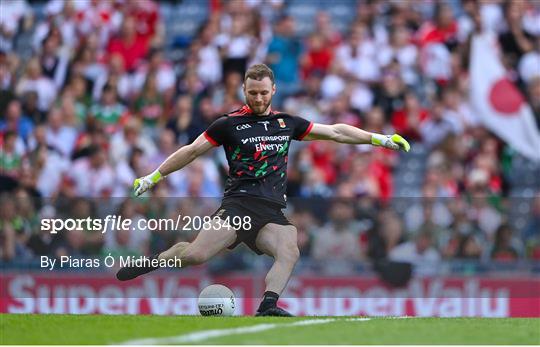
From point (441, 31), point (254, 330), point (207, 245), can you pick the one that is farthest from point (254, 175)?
point (441, 31)

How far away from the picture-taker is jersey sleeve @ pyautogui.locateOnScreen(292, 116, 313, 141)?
1128 cm

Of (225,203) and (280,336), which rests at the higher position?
(225,203)

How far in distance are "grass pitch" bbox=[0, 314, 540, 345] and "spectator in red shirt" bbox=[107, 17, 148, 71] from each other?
9104 mm

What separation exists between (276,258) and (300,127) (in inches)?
43.2

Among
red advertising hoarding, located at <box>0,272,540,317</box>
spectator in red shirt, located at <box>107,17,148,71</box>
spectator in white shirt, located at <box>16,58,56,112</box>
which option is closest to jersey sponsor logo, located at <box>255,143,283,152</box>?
red advertising hoarding, located at <box>0,272,540,317</box>

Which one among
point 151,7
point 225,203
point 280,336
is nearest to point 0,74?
point 151,7

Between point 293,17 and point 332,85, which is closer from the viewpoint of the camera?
point 332,85

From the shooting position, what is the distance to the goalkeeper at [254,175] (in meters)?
11.1

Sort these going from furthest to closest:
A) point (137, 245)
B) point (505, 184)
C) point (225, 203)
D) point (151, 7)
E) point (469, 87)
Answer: point (151, 7) → point (469, 87) → point (505, 184) → point (137, 245) → point (225, 203)

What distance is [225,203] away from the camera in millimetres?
11227

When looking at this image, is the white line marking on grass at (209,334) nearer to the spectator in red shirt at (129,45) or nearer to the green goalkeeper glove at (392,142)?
the green goalkeeper glove at (392,142)

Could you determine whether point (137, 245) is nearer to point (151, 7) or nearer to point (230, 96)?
point (230, 96)

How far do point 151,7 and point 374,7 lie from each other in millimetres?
3287

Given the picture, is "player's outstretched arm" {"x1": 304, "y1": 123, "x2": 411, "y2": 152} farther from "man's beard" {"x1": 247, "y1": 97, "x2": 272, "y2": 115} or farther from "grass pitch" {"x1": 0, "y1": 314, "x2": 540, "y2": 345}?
"grass pitch" {"x1": 0, "y1": 314, "x2": 540, "y2": 345}
